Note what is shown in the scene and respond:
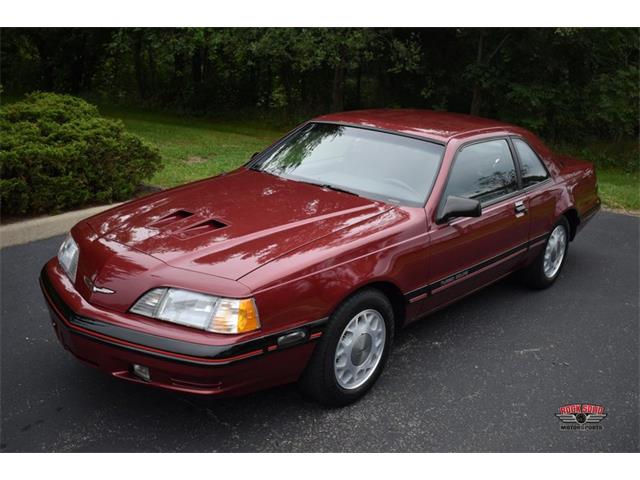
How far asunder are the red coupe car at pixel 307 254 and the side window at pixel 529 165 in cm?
2

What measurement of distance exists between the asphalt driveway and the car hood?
2.40 ft

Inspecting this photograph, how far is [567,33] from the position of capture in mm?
12992

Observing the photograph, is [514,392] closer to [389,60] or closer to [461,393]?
[461,393]

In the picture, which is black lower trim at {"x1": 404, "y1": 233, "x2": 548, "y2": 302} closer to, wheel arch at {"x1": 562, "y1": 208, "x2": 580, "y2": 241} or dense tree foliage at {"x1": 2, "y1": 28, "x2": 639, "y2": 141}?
wheel arch at {"x1": 562, "y1": 208, "x2": 580, "y2": 241}

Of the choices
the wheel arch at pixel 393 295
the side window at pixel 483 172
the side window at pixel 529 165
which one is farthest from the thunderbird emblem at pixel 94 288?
the side window at pixel 529 165

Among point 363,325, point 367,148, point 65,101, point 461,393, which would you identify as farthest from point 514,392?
point 65,101

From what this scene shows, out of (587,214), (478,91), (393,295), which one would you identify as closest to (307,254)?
(393,295)

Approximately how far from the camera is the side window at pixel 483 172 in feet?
13.8

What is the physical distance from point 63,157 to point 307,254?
13.8 ft

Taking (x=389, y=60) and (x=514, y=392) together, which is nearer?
(x=514, y=392)

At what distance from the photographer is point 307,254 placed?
10.6ft

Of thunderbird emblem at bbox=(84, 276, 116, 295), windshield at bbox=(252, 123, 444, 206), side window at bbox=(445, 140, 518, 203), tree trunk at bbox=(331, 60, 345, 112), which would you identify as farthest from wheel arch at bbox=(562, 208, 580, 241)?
tree trunk at bbox=(331, 60, 345, 112)

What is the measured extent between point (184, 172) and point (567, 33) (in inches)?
340

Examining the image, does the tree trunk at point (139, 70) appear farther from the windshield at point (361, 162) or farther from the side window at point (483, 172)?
the side window at point (483, 172)
